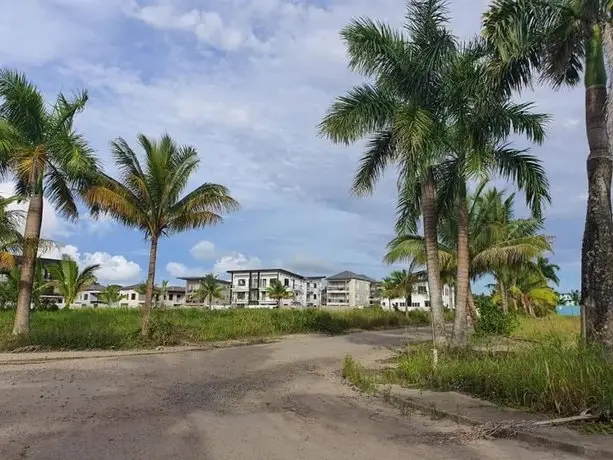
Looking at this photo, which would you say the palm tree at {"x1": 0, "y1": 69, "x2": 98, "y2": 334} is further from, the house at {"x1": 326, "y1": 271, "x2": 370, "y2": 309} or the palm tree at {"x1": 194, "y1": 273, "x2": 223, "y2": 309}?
the house at {"x1": 326, "y1": 271, "x2": 370, "y2": 309}

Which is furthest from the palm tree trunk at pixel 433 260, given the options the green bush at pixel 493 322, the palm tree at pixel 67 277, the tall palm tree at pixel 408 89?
the palm tree at pixel 67 277

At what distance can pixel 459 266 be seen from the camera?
16812 mm

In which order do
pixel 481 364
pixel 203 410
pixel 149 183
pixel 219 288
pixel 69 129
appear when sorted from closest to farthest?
pixel 203 410
pixel 481 364
pixel 69 129
pixel 149 183
pixel 219 288

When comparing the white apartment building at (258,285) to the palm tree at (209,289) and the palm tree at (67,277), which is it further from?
the palm tree at (67,277)

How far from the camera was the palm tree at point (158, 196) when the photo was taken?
1941 cm

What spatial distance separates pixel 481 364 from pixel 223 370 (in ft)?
21.7

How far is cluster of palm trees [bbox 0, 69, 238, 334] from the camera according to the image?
17641 millimetres

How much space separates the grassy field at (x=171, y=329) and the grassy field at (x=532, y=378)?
9523mm

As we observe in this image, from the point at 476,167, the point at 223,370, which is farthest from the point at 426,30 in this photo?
the point at 223,370

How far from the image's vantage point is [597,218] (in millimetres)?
10859

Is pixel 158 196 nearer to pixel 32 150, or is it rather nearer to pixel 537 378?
pixel 32 150

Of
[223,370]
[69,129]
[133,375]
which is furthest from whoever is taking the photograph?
[69,129]

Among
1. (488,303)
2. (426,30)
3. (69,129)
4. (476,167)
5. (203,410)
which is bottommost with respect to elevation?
(203,410)

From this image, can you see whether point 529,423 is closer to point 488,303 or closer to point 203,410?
point 203,410
